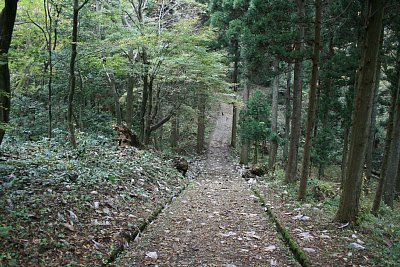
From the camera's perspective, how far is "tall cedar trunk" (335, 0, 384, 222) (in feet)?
16.8

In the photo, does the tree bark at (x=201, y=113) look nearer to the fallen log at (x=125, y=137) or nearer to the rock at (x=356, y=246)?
the fallen log at (x=125, y=137)

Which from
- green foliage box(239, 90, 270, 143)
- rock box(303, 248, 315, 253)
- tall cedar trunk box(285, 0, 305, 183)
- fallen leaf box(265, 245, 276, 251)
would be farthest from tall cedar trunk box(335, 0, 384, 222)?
green foliage box(239, 90, 270, 143)

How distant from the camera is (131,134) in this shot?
12.3 meters

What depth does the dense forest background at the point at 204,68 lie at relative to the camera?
5.82 meters

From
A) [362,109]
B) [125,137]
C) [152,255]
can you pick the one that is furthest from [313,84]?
[125,137]

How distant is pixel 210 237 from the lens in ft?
18.0

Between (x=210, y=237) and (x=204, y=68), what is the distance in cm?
898

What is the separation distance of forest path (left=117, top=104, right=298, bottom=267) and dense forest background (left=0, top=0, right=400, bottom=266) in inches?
61.9

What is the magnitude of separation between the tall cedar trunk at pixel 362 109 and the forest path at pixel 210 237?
1446 mm

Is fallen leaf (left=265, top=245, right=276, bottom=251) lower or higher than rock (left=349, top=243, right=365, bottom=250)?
lower

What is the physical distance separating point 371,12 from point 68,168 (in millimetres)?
6427

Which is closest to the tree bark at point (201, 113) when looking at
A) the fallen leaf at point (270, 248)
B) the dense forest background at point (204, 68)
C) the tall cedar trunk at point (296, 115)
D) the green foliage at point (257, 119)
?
the dense forest background at point (204, 68)

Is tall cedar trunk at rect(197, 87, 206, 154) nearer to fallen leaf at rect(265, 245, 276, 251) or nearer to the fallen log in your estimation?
the fallen log

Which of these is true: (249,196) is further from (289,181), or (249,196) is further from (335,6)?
(335,6)
